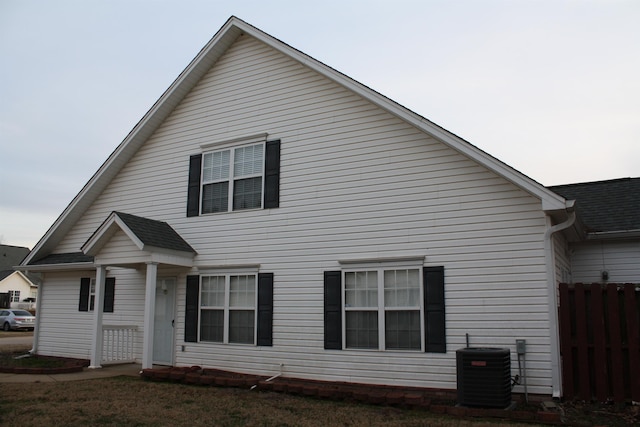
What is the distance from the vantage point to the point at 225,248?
12344mm

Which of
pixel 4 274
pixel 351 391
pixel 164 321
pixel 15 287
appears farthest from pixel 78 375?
pixel 15 287

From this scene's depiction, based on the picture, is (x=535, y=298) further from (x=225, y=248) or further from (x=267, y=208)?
(x=225, y=248)

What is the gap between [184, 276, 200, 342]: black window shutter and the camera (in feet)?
Answer: 40.8

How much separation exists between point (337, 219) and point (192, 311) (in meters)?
4.26

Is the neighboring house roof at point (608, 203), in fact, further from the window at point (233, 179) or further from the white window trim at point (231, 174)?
the window at point (233, 179)

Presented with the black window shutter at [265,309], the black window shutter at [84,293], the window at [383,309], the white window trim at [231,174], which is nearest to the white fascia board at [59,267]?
the black window shutter at [84,293]

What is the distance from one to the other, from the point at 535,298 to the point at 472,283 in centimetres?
105

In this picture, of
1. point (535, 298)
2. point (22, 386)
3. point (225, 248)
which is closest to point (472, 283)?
point (535, 298)

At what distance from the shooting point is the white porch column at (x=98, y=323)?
12.8 m

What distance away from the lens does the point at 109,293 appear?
47.0 ft

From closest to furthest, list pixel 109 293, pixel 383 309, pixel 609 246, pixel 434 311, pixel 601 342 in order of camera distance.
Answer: pixel 601 342
pixel 434 311
pixel 383 309
pixel 609 246
pixel 109 293

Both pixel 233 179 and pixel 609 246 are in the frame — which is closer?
pixel 609 246

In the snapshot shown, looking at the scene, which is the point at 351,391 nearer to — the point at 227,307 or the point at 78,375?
the point at 227,307

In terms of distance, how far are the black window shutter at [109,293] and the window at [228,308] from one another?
3196mm
